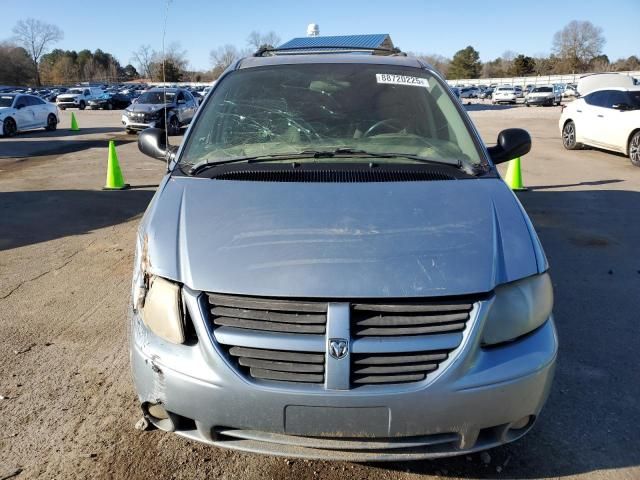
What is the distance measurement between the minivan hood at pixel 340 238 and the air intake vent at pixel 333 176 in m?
0.08

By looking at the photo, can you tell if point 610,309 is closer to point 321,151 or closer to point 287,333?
point 321,151

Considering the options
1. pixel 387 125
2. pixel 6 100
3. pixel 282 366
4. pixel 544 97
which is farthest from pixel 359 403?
pixel 544 97

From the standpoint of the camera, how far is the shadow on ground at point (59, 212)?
22.5 ft

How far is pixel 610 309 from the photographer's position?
15.0ft

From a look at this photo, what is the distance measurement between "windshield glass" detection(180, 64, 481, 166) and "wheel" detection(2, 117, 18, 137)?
64.9ft

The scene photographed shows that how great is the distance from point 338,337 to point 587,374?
2.21 metres

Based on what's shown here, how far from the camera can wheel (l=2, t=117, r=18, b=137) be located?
20.1 meters

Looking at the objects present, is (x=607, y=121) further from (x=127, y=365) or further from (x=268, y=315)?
(x=268, y=315)

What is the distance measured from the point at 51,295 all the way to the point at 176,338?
3.17 meters

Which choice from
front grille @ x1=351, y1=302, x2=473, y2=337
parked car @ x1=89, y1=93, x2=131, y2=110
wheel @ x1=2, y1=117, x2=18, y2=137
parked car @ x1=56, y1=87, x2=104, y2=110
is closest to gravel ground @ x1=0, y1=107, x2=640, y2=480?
front grille @ x1=351, y1=302, x2=473, y2=337

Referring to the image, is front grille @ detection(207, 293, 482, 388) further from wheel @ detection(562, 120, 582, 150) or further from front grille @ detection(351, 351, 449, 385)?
wheel @ detection(562, 120, 582, 150)

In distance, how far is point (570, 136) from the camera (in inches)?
613

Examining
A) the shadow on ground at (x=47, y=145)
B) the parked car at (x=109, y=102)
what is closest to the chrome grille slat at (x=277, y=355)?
the shadow on ground at (x=47, y=145)

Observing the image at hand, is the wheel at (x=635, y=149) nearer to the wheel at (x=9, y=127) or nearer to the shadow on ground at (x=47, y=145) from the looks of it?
the shadow on ground at (x=47, y=145)
